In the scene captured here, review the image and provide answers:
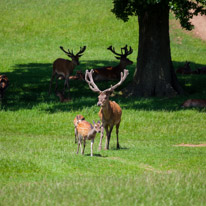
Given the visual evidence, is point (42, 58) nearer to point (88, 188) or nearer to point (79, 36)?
point (79, 36)

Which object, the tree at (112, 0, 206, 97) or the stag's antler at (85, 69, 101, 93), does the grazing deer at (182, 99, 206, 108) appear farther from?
the stag's antler at (85, 69, 101, 93)

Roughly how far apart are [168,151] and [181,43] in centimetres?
3052

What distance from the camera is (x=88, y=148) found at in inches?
506

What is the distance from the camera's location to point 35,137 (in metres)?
14.9

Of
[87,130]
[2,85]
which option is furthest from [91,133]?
[2,85]

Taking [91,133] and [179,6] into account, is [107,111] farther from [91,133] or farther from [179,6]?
[179,6]

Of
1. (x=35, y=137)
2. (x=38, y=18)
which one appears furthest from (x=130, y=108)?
(x=38, y=18)

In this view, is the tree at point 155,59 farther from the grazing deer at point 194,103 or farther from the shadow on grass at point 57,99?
the grazing deer at point 194,103

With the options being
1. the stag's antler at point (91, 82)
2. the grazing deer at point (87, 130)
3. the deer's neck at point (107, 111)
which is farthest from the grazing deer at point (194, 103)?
the grazing deer at point (87, 130)

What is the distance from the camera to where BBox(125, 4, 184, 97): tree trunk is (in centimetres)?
2119

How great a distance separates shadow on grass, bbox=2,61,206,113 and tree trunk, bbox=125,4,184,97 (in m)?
0.78

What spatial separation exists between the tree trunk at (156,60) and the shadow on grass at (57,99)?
0.78 m

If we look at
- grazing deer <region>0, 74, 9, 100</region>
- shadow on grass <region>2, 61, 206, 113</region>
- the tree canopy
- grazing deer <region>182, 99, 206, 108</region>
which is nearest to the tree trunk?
the tree canopy

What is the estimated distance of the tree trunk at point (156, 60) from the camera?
69.5 feet
